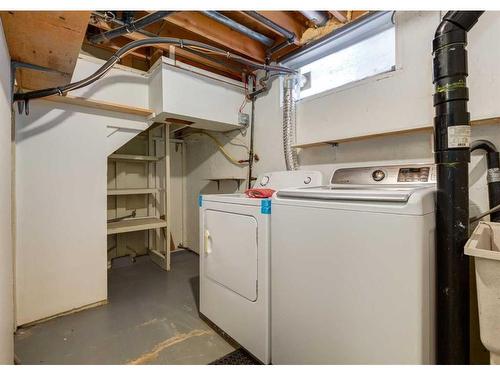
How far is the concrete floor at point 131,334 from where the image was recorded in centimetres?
151

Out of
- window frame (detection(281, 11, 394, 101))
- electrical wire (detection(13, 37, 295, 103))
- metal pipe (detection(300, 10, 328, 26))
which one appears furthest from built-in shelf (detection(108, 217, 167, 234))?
metal pipe (detection(300, 10, 328, 26))

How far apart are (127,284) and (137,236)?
1.02 metres

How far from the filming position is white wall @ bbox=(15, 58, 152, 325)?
Result: 1830 mm

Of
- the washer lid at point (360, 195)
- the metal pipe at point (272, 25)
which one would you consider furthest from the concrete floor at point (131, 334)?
the metal pipe at point (272, 25)

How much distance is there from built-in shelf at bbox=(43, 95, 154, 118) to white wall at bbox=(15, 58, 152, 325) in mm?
50

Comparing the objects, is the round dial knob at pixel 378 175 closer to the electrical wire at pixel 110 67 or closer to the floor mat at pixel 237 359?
the electrical wire at pixel 110 67

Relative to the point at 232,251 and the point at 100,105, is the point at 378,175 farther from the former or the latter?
the point at 100,105

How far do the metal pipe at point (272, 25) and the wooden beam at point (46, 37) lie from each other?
1.12m

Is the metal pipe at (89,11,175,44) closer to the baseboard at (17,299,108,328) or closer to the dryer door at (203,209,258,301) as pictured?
the dryer door at (203,209,258,301)

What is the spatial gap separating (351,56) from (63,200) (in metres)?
2.60

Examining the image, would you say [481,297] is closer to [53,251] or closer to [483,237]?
[483,237]
